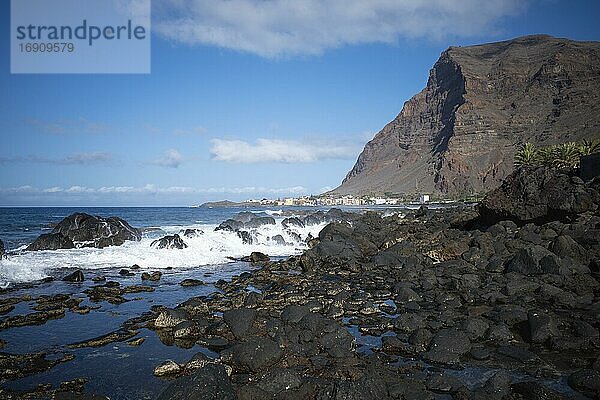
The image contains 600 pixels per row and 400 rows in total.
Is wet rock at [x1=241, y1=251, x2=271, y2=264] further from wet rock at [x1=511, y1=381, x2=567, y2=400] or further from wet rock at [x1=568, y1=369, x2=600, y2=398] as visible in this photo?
wet rock at [x1=568, y1=369, x2=600, y2=398]

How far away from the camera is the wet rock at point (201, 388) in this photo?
6027 millimetres

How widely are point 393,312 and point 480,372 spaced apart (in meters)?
4.11

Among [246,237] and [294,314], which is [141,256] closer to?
[246,237]

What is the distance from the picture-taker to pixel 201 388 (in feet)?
20.0

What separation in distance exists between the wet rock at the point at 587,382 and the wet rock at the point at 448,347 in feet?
6.19

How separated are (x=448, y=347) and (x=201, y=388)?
200 inches

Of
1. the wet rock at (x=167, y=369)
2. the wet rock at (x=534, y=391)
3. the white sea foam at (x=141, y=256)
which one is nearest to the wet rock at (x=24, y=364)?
the wet rock at (x=167, y=369)

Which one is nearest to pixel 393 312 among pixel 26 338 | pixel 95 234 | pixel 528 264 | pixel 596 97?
pixel 528 264

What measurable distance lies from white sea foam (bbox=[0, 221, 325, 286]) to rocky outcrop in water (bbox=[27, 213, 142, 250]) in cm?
106

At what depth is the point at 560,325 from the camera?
9.52 metres

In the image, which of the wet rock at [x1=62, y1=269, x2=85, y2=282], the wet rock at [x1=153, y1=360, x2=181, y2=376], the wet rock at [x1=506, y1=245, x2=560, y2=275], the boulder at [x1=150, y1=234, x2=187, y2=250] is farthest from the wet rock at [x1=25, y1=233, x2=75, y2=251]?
the wet rock at [x1=506, y1=245, x2=560, y2=275]

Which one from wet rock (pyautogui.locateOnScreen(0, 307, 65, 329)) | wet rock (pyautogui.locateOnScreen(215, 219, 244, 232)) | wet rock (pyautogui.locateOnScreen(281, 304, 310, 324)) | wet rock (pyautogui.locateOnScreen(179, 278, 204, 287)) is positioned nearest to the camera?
wet rock (pyautogui.locateOnScreen(281, 304, 310, 324))

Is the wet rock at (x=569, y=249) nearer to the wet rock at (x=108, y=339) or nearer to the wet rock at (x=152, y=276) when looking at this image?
the wet rock at (x=108, y=339)

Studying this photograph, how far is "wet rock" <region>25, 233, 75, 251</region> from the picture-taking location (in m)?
25.2
